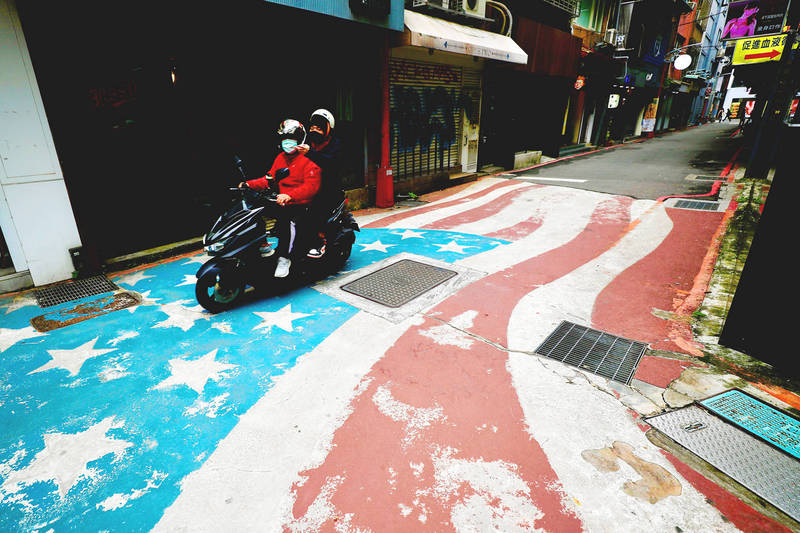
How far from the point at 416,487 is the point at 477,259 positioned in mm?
4431

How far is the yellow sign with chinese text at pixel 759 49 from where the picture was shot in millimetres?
15398

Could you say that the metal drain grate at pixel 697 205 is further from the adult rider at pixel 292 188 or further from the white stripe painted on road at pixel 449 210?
the adult rider at pixel 292 188

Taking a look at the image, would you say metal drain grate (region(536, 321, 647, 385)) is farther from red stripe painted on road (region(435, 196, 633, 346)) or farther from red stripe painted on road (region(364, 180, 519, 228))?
red stripe painted on road (region(364, 180, 519, 228))

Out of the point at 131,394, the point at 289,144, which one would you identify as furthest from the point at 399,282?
the point at 131,394

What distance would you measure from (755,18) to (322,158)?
69.8 feet

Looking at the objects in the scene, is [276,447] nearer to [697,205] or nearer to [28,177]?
[28,177]

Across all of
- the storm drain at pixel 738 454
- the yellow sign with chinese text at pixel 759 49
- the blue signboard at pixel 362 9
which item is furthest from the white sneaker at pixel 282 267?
the yellow sign with chinese text at pixel 759 49

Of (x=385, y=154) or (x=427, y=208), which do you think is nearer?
(x=385, y=154)

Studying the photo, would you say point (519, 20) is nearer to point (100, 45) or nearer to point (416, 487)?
point (100, 45)

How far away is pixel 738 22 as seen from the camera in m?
17.0

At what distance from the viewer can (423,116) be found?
38.2 ft

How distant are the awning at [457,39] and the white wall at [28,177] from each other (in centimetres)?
681

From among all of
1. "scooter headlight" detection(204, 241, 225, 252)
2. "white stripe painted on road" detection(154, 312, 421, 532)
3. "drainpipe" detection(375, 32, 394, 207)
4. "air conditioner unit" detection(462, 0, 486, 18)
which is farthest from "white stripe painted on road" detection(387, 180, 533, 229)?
"air conditioner unit" detection(462, 0, 486, 18)

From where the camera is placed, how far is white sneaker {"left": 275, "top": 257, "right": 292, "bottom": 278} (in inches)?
203
